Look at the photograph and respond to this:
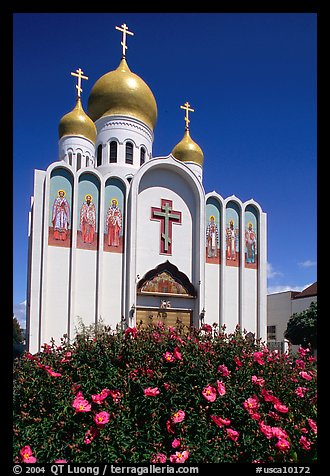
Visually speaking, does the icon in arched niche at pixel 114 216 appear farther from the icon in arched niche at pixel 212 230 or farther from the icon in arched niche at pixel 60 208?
the icon in arched niche at pixel 212 230

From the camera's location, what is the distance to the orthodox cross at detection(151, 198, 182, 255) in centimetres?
1730

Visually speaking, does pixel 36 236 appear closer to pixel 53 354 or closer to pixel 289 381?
pixel 53 354

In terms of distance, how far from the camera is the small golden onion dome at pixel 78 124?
2377 cm

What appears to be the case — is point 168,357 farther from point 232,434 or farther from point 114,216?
point 114,216

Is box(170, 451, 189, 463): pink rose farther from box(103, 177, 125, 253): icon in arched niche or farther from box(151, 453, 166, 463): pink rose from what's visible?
box(103, 177, 125, 253): icon in arched niche

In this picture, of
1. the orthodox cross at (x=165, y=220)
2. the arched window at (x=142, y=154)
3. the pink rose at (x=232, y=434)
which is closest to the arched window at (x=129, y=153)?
the arched window at (x=142, y=154)

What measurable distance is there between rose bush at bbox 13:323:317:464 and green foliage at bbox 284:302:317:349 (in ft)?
76.6

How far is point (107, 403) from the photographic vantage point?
396 centimetres

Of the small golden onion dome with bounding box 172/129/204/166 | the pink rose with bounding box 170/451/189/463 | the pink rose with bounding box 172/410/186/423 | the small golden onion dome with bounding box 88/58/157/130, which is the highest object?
the small golden onion dome with bounding box 88/58/157/130

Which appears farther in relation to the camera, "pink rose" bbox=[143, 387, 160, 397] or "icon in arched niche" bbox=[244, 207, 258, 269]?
"icon in arched niche" bbox=[244, 207, 258, 269]

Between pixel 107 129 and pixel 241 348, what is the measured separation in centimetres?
1908

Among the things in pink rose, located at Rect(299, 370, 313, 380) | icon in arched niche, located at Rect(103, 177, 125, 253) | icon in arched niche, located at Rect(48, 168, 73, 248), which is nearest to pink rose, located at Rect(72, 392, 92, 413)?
pink rose, located at Rect(299, 370, 313, 380)

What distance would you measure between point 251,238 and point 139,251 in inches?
222

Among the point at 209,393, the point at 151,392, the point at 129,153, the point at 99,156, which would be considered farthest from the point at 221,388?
the point at 99,156
